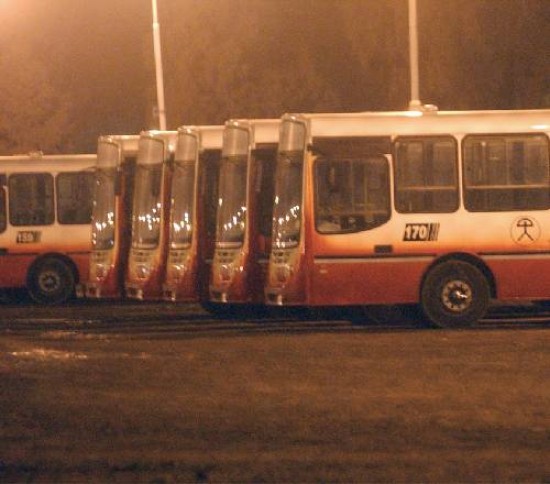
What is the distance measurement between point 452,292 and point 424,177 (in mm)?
1535

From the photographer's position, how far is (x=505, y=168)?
730 inches

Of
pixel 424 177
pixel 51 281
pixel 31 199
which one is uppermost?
pixel 31 199

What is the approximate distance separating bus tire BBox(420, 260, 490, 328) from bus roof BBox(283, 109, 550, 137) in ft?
5.81

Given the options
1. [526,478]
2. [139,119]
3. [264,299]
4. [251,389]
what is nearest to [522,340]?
[264,299]

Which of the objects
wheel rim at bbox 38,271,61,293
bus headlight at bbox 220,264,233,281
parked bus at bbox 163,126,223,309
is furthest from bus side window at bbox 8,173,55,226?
bus headlight at bbox 220,264,233,281

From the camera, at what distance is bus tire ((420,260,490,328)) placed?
18.4m

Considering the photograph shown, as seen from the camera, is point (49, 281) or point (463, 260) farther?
point (49, 281)

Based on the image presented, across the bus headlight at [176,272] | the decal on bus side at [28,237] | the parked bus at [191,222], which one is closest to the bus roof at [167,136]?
the parked bus at [191,222]

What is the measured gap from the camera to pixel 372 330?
18719 millimetres

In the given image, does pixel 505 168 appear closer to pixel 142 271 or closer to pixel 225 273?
pixel 225 273

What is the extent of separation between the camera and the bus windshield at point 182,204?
19984mm

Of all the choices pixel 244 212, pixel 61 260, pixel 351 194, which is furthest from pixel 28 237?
pixel 351 194

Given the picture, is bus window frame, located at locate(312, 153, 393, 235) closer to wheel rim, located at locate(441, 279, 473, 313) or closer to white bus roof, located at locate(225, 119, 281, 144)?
wheel rim, located at locate(441, 279, 473, 313)

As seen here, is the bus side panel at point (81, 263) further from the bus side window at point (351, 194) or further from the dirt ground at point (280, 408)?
the bus side window at point (351, 194)
